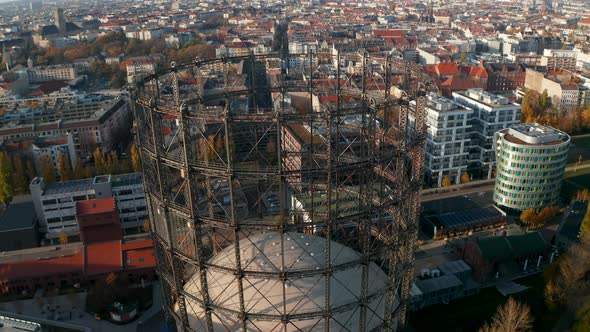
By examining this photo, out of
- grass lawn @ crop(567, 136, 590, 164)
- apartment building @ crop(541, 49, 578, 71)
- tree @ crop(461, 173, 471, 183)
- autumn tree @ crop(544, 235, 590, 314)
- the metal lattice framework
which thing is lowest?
grass lawn @ crop(567, 136, 590, 164)

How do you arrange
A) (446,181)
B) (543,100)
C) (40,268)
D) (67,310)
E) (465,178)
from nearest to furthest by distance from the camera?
(67,310)
(40,268)
(446,181)
(465,178)
(543,100)

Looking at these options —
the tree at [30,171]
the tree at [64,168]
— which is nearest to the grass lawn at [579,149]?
the tree at [64,168]

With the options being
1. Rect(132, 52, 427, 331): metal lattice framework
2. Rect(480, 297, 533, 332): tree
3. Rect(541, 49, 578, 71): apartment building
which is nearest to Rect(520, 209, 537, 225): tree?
Rect(480, 297, 533, 332): tree

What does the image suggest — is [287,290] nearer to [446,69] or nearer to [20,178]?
[20,178]

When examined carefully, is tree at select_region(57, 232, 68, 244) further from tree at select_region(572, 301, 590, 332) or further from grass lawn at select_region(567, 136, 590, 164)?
grass lawn at select_region(567, 136, 590, 164)

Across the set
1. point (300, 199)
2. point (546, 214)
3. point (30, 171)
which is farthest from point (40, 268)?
point (546, 214)
